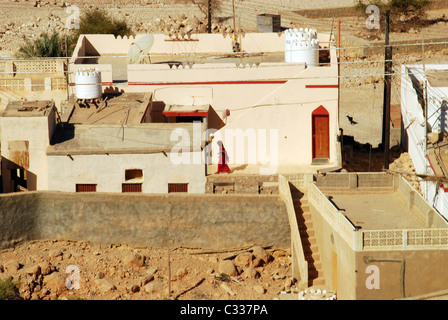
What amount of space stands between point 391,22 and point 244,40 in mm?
22011

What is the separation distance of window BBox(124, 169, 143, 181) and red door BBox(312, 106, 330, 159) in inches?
313

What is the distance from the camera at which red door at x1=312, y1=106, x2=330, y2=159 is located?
43094 millimetres

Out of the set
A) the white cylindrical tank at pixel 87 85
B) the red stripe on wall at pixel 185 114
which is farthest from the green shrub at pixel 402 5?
the white cylindrical tank at pixel 87 85

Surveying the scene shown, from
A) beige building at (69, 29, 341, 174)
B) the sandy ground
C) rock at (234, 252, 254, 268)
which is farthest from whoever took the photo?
beige building at (69, 29, 341, 174)

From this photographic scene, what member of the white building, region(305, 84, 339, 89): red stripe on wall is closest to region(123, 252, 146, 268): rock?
the white building

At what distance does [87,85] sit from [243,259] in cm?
1275

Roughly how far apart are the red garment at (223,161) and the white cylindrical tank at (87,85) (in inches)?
263

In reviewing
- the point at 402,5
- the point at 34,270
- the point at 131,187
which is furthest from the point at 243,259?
the point at 402,5

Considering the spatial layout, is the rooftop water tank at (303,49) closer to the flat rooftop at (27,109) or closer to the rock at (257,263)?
the flat rooftop at (27,109)

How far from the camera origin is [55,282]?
3484 centimetres

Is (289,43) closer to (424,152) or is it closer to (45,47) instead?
(424,152)

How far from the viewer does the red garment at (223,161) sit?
1615 inches

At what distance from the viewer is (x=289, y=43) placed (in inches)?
1796

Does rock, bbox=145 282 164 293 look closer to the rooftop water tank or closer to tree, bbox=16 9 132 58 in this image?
the rooftop water tank
